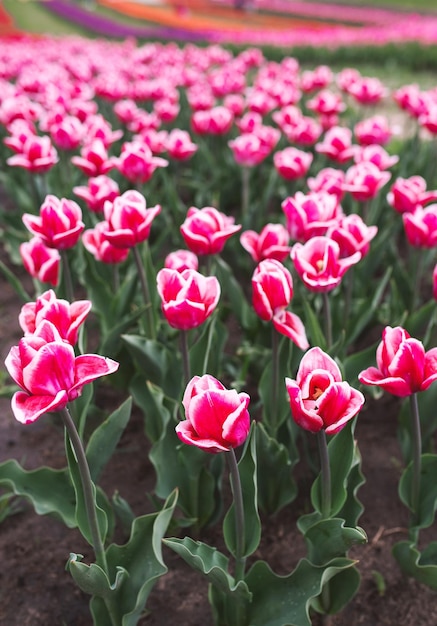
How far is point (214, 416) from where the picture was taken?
1336 mm

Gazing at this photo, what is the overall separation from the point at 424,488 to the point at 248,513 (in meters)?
0.57

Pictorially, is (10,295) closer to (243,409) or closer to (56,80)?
(56,80)

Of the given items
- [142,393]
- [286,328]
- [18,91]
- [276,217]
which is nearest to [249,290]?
[276,217]

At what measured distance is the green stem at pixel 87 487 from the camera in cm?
146

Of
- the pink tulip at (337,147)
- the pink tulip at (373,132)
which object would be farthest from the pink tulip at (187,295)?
the pink tulip at (373,132)

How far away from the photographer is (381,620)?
77.0 inches

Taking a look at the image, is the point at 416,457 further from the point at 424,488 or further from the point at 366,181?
the point at 366,181

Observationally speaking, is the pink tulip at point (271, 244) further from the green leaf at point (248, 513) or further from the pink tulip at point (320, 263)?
the green leaf at point (248, 513)

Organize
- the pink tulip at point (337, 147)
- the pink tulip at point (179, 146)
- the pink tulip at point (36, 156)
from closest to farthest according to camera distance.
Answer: the pink tulip at point (36, 156)
the pink tulip at point (337, 147)
the pink tulip at point (179, 146)

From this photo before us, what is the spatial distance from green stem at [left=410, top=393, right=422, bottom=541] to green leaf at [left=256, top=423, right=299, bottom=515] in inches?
14.1

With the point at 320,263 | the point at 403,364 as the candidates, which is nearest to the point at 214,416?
the point at 403,364

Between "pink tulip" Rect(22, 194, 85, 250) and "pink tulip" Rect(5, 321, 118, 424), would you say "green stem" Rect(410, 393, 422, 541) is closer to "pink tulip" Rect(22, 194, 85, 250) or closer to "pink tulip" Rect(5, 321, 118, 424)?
"pink tulip" Rect(5, 321, 118, 424)

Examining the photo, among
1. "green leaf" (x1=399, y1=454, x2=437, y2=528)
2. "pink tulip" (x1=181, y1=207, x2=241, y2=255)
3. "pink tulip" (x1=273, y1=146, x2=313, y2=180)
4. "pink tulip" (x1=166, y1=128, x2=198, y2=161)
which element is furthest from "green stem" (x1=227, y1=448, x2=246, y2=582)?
"pink tulip" (x1=166, y1=128, x2=198, y2=161)

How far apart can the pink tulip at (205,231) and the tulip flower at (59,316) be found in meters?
0.60
